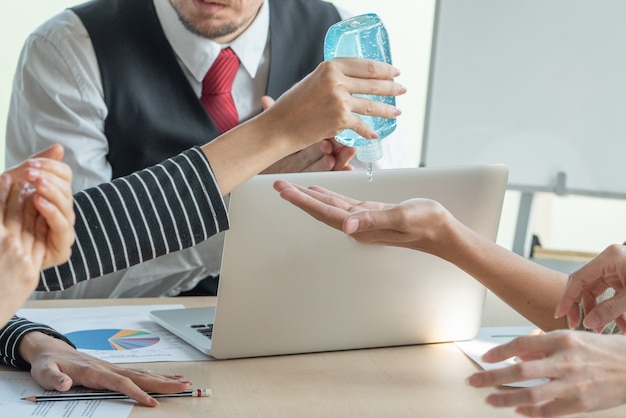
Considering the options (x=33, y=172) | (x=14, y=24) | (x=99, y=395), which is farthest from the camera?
(x=14, y=24)

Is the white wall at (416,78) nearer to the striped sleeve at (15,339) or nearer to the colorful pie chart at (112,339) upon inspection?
the colorful pie chart at (112,339)

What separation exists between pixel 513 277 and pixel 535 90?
1.52 m

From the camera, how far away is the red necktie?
6.60 ft

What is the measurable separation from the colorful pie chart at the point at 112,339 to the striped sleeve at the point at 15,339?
2.7 inches

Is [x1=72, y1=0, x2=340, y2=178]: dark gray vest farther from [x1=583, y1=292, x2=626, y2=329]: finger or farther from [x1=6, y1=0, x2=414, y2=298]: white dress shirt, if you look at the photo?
[x1=583, y1=292, x2=626, y2=329]: finger

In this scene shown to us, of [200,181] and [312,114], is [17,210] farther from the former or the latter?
[312,114]

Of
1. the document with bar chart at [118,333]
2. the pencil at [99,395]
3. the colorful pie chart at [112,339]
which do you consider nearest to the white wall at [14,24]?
the document with bar chart at [118,333]

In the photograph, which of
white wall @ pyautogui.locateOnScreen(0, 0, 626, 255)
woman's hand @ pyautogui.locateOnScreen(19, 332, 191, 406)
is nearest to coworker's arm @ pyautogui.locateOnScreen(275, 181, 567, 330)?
woman's hand @ pyautogui.locateOnScreen(19, 332, 191, 406)

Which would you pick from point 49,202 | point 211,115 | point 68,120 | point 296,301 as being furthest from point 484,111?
point 49,202

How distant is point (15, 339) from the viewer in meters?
1.29

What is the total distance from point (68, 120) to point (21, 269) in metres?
1.13

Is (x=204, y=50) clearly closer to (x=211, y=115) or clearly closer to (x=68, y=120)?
(x=211, y=115)

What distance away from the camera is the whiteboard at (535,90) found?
275 cm

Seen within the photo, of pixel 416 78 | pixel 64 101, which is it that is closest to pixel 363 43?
pixel 64 101
